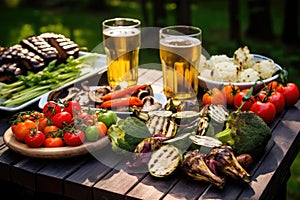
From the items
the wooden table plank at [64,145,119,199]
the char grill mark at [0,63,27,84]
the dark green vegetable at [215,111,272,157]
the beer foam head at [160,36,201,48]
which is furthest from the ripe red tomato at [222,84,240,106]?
the char grill mark at [0,63,27,84]

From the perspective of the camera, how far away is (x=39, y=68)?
285cm

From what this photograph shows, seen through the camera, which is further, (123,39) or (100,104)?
(123,39)

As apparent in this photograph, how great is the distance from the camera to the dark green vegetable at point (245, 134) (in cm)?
205

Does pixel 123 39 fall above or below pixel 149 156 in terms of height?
above

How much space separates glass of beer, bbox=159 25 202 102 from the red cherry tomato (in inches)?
26.4

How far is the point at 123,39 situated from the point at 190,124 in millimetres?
721

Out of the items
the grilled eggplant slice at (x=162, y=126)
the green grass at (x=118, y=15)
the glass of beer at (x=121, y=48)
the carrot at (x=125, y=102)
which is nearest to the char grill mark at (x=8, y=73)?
the glass of beer at (x=121, y=48)

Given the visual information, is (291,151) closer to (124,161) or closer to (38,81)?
(124,161)

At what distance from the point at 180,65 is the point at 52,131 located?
76 cm

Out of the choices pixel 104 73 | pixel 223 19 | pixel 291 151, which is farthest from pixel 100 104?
pixel 223 19

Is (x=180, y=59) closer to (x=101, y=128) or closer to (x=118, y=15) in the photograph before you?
(x=101, y=128)

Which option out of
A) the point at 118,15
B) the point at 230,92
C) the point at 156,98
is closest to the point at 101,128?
the point at 156,98

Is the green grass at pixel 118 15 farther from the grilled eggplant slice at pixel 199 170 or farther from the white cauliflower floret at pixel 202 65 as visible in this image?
the grilled eggplant slice at pixel 199 170

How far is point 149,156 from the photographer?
201 cm
